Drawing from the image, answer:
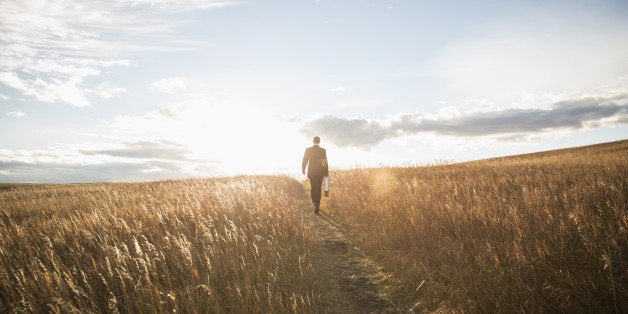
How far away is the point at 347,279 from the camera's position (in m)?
5.52

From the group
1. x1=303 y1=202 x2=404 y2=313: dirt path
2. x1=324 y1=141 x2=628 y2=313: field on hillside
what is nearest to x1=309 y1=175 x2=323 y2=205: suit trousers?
x1=324 y1=141 x2=628 y2=313: field on hillside

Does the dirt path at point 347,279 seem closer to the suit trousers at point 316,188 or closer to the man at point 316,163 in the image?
the suit trousers at point 316,188

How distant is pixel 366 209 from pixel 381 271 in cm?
383

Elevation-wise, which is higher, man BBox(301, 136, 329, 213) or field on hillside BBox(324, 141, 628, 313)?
man BBox(301, 136, 329, 213)

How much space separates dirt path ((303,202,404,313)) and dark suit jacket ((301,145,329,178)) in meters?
4.21

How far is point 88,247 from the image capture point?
562 centimetres

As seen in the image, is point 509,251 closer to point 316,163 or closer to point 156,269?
point 156,269

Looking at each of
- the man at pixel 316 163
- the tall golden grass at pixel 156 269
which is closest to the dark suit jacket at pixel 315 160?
the man at pixel 316 163

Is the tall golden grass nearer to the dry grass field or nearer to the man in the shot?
the dry grass field

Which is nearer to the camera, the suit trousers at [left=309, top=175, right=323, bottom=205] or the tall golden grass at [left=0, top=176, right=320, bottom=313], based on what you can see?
the tall golden grass at [left=0, top=176, right=320, bottom=313]

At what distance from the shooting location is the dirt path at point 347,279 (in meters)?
4.56

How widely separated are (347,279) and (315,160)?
6895 millimetres

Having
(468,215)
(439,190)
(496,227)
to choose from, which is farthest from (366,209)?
(496,227)

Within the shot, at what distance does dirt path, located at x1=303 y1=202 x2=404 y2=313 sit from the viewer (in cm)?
456
